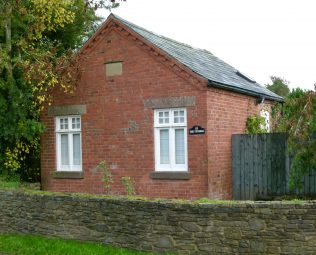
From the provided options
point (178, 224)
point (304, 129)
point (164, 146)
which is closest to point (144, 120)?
point (164, 146)

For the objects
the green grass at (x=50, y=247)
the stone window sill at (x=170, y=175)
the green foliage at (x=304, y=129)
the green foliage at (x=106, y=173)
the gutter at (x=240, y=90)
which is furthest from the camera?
the green foliage at (x=106, y=173)

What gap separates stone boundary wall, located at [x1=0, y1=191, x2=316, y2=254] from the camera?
27.7 feet

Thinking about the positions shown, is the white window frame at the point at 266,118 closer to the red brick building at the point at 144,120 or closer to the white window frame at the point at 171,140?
the red brick building at the point at 144,120

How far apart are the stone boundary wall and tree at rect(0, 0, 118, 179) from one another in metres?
4.79

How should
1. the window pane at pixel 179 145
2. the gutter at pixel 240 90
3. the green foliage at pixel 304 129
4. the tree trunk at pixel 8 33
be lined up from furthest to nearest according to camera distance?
the tree trunk at pixel 8 33 < the window pane at pixel 179 145 < the gutter at pixel 240 90 < the green foliage at pixel 304 129

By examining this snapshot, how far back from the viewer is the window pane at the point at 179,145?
14898mm

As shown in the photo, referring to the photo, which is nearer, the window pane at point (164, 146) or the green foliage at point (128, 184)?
the green foliage at point (128, 184)

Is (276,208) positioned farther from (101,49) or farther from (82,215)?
(101,49)

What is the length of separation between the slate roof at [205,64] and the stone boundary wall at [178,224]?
5631 mm

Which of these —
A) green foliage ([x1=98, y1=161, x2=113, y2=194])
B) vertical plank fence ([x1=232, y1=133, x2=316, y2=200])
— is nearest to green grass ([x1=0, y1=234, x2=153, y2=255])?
green foliage ([x1=98, y1=161, x2=113, y2=194])

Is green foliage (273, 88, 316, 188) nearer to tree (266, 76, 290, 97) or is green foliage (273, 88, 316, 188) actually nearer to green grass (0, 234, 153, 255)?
green grass (0, 234, 153, 255)

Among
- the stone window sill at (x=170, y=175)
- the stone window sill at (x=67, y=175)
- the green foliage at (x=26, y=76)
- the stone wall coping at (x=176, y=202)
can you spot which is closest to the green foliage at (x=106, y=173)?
the stone window sill at (x=67, y=175)

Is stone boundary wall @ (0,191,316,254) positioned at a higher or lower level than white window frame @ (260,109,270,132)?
lower

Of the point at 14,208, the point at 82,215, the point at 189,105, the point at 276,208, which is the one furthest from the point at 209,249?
the point at 189,105
